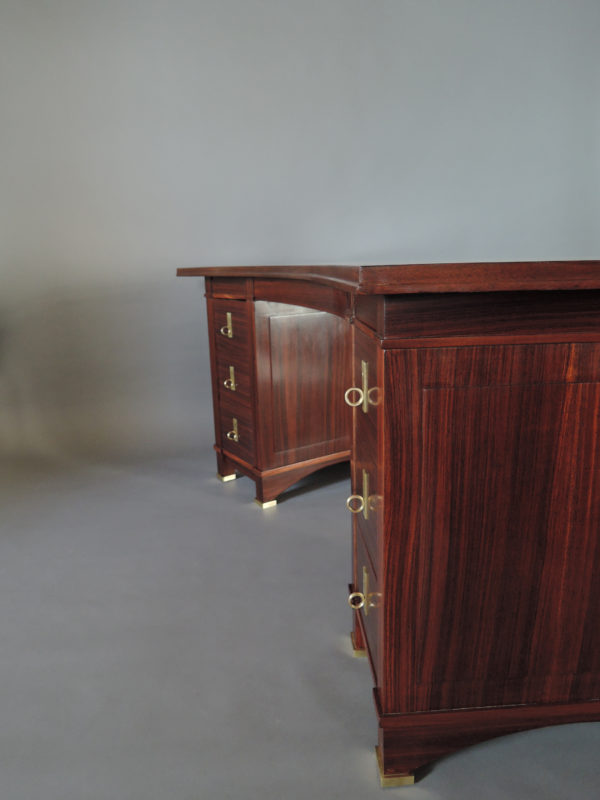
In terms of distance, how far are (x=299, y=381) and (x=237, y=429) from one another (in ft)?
1.29

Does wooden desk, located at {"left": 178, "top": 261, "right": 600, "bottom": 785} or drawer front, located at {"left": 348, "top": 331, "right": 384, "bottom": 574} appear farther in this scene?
drawer front, located at {"left": 348, "top": 331, "right": 384, "bottom": 574}

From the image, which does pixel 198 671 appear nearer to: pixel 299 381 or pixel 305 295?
pixel 305 295

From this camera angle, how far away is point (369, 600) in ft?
4.53

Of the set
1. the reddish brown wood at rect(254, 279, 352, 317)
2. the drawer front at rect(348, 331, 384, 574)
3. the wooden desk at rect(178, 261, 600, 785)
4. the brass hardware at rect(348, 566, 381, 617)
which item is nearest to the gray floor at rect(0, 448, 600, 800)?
the wooden desk at rect(178, 261, 600, 785)

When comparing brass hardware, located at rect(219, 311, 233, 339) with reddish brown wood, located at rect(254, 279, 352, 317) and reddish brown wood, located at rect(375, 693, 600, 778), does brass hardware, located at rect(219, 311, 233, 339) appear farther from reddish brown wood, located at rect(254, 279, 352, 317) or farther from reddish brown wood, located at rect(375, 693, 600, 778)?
reddish brown wood, located at rect(375, 693, 600, 778)

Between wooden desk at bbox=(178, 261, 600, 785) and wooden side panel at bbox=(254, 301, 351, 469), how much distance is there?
1.23m

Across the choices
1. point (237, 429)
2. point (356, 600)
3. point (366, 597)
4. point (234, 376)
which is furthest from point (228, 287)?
point (366, 597)

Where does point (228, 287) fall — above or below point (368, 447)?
above

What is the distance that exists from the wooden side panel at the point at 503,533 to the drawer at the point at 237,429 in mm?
1610

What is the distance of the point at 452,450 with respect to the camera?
3.61 feet

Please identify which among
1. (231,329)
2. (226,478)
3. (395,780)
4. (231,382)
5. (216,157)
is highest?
(216,157)

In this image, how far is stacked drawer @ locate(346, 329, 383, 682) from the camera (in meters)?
1.18

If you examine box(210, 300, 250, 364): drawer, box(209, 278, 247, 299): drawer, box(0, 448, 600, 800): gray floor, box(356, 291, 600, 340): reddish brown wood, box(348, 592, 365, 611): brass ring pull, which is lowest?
box(0, 448, 600, 800): gray floor

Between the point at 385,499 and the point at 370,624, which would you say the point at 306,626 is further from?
the point at 385,499
